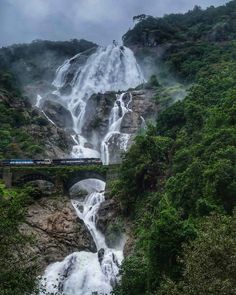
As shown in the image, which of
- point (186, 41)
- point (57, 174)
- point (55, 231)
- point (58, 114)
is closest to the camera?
point (55, 231)

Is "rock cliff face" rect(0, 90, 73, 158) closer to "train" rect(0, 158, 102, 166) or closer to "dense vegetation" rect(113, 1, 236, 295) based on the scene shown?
"train" rect(0, 158, 102, 166)

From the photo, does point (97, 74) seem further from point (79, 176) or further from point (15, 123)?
point (79, 176)

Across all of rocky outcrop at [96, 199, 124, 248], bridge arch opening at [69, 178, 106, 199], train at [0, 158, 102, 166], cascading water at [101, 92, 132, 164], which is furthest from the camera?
cascading water at [101, 92, 132, 164]

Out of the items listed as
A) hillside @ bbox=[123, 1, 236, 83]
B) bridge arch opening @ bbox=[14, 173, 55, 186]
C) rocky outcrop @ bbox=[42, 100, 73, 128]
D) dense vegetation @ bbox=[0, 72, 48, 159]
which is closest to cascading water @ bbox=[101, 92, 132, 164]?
rocky outcrop @ bbox=[42, 100, 73, 128]

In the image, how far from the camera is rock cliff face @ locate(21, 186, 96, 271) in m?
46.3

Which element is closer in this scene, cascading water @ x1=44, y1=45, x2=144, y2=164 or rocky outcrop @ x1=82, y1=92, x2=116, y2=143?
rocky outcrop @ x1=82, y1=92, x2=116, y2=143

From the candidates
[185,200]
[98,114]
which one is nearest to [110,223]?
[185,200]

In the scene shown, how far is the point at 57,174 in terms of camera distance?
195ft

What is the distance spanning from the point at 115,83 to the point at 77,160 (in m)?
56.9

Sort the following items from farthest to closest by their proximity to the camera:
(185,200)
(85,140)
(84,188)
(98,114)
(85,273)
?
(98,114) → (85,140) → (84,188) → (85,273) → (185,200)

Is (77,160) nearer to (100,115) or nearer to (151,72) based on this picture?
(100,115)

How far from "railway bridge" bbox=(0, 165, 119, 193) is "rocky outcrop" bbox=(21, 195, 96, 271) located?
17.3 ft

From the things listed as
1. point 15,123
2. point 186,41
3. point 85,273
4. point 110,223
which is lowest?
point 85,273

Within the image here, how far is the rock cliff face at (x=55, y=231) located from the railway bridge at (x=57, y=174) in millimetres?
5284
